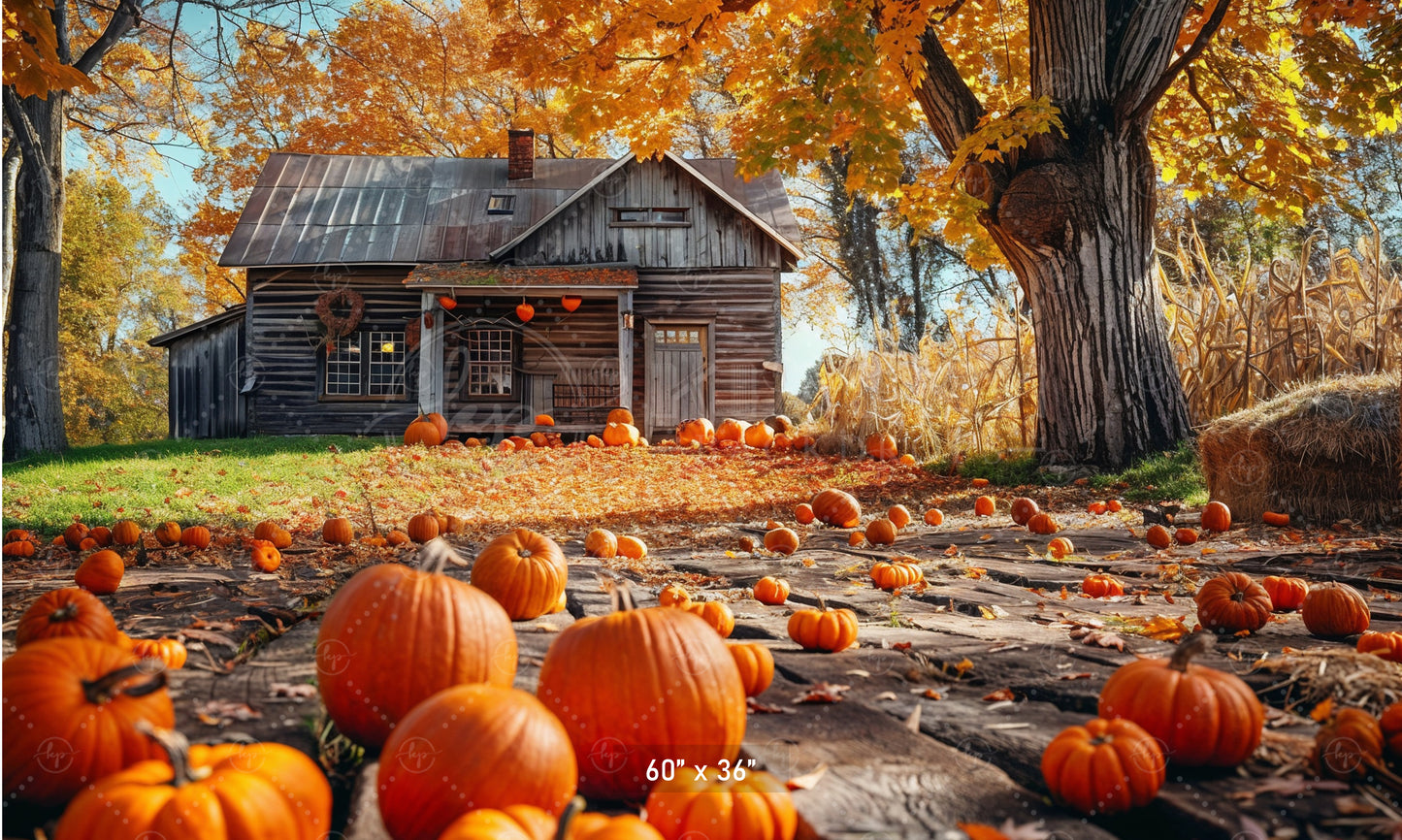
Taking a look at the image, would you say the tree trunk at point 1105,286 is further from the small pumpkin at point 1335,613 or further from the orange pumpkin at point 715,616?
the orange pumpkin at point 715,616

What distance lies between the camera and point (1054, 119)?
689 centimetres

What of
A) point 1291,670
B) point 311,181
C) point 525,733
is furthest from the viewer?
point 311,181

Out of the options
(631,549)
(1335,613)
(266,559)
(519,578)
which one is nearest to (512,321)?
(631,549)

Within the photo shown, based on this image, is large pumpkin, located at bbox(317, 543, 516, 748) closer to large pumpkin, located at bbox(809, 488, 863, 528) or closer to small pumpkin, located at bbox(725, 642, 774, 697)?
small pumpkin, located at bbox(725, 642, 774, 697)

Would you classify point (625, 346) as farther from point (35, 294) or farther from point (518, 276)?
point (35, 294)

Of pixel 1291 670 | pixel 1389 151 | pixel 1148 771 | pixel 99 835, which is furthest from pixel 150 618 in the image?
pixel 1389 151

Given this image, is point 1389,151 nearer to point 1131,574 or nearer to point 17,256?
point 1131,574

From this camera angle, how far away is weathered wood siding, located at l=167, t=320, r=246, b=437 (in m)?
16.1

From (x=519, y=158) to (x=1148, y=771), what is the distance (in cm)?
1773

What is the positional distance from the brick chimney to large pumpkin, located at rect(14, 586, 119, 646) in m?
16.7

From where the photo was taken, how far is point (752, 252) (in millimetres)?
15648

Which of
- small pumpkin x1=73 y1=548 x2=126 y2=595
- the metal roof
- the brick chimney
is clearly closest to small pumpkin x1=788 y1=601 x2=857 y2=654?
small pumpkin x1=73 y1=548 x2=126 y2=595

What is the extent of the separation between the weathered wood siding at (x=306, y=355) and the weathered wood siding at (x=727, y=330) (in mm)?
4356

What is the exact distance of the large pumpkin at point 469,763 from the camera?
1.16 meters
